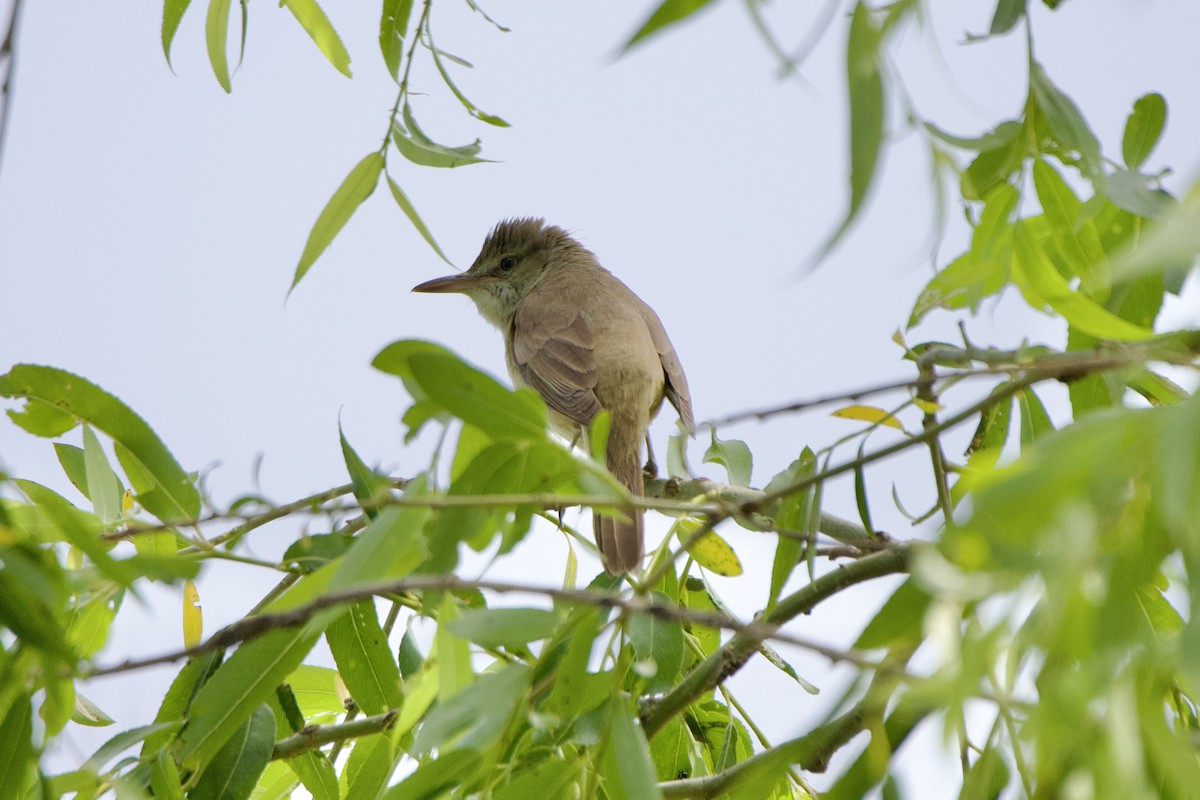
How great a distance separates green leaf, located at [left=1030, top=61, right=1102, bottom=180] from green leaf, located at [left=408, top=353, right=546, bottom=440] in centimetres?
77

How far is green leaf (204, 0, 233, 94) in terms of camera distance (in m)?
2.20

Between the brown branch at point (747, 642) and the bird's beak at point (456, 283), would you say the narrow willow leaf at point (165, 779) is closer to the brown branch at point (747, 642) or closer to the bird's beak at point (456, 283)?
the brown branch at point (747, 642)

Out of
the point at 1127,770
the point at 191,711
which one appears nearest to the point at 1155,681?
Result: the point at 1127,770

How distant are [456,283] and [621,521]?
13.9ft

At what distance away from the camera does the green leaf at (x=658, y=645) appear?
1.91 m

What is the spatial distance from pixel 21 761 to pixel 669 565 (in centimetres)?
97

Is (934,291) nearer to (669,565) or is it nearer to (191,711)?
(669,565)

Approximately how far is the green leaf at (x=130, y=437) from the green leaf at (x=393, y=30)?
76 cm

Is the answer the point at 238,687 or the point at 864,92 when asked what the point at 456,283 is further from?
the point at 864,92

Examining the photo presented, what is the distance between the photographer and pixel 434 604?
1.63 m

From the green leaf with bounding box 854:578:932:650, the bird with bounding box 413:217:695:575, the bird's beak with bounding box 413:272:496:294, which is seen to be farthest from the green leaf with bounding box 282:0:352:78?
the bird's beak with bounding box 413:272:496:294

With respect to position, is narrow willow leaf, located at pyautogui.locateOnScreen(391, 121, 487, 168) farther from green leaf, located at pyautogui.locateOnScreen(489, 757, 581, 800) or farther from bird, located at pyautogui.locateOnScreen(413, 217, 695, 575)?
bird, located at pyautogui.locateOnScreen(413, 217, 695, 575)

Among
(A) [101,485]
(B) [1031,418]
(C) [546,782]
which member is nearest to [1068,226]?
(B) [1031,418]

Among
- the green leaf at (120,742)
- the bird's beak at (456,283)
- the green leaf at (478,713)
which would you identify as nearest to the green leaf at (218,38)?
the green leaf at (120,742)
